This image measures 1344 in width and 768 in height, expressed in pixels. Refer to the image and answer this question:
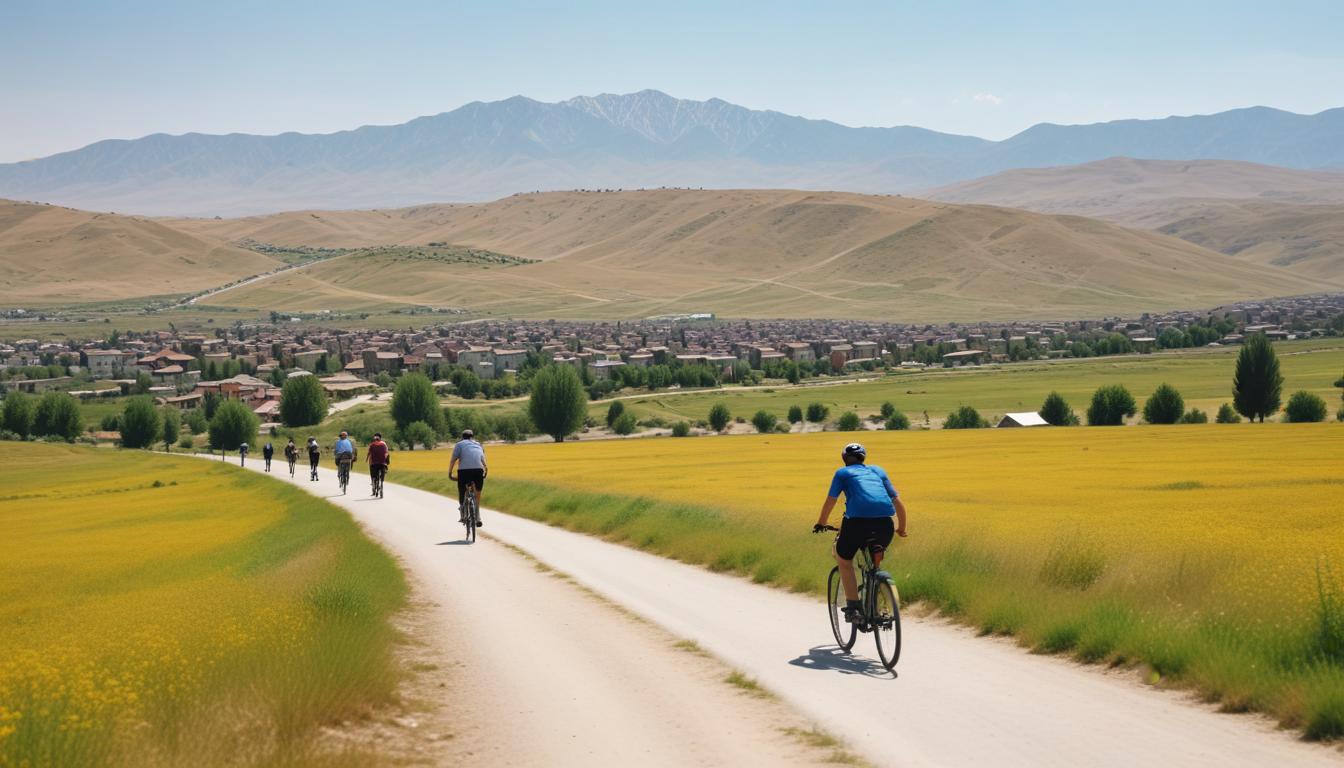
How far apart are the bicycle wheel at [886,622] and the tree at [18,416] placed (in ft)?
424

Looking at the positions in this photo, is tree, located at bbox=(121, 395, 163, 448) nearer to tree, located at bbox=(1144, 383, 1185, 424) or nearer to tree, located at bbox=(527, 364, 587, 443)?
tree, located at bbox=(527, 364, 587, 443)

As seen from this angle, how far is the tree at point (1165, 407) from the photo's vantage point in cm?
9150

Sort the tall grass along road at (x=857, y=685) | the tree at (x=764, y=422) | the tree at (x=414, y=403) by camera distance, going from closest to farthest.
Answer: the tall grass along road at (x=857, y=685)
the tree at (x=764, y=422)
the tree at (x=414, y=403)

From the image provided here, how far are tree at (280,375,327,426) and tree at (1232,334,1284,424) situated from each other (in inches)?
3470

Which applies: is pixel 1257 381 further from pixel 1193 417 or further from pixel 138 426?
pixel 138 426

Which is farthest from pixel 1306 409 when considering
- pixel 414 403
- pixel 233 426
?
pixel 233 426

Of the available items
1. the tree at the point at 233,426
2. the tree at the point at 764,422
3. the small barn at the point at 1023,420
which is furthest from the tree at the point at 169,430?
the small barn at the point at 1023,420

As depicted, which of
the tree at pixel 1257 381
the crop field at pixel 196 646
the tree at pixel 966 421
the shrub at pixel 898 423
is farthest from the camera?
the shrub at pixel 898 423

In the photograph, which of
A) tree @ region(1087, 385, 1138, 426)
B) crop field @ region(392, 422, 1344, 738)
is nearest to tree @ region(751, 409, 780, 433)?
tree @ region(1087, 385, 1138, 426)

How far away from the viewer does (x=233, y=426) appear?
114500 mm

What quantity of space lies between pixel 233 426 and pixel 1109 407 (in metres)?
75.6

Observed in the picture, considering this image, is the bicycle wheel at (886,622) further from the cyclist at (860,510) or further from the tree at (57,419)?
→ the tree at (57,419)

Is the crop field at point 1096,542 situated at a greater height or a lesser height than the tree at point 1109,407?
greater

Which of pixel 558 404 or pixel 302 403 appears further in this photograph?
pixel 302 403
